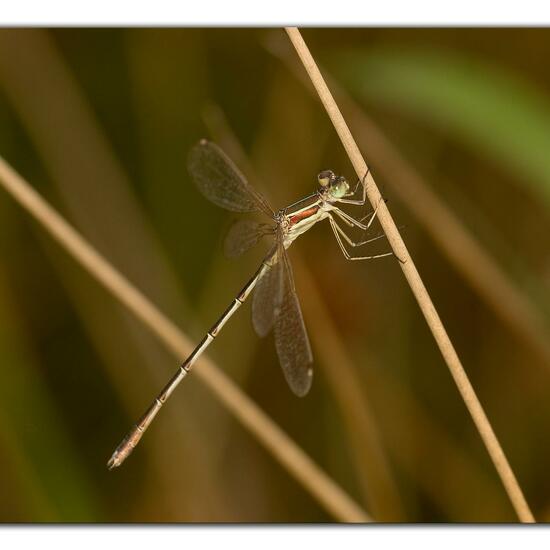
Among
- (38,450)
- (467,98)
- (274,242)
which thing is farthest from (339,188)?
(38,450)

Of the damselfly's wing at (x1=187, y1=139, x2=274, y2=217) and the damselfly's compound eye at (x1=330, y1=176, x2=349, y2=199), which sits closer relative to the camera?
the damselfly's compound eye at (x1=330, y1=176, x2=349, y2=199)

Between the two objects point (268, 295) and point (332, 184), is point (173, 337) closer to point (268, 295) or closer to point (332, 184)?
point (268, 295)

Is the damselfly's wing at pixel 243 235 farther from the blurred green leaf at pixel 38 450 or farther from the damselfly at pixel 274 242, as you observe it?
the blurred green leaf at pixel 38 450

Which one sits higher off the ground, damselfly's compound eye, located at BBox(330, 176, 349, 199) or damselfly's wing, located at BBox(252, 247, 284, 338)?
damselfly's compound eye, located at BBox(330, 176, 349, 199)

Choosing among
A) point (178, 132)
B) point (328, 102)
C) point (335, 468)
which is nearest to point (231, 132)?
point (178, 132)

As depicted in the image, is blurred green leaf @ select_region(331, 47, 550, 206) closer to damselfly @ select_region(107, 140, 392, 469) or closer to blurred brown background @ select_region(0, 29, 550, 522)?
blurred brown background @ select_region(0, 29, 550, 522)

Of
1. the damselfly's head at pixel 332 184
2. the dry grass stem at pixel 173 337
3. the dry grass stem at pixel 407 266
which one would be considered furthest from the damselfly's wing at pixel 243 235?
the dry grass stem at pixel 407 266

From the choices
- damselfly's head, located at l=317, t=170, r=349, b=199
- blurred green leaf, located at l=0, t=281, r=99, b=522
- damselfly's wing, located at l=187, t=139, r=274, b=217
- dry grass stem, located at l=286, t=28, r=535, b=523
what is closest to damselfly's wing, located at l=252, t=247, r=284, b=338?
damselfly's wing, located at l=187, t=139, r=274, b=217
